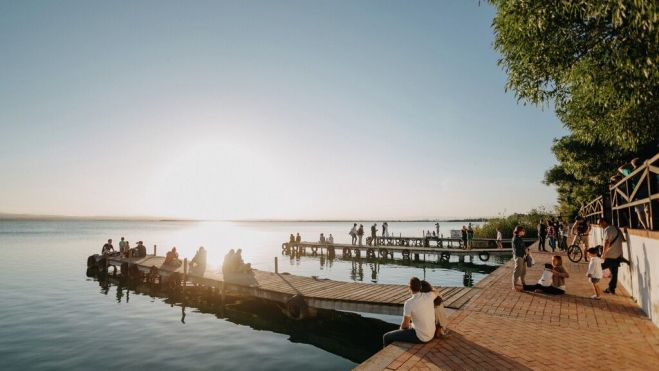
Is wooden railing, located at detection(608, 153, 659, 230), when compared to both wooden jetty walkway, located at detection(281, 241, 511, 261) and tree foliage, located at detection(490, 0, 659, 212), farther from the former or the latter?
wooden jetty walkway, located at detection(281, 241, 511, 261)

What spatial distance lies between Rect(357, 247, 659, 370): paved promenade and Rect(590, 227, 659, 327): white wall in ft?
1.07

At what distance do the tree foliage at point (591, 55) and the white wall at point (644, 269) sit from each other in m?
3.17

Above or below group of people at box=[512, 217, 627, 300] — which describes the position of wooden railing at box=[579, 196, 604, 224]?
above

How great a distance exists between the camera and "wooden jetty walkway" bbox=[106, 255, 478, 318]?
41.9ft

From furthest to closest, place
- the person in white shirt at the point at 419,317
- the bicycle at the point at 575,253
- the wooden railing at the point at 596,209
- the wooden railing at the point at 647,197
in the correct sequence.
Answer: the bicycle at the point at 575,253 < the wooden railing at the point at 596,209 < the wooden railing at the point at 647,197 < the person in white shirt at the point at 419,317

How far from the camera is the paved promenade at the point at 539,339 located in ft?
21.0

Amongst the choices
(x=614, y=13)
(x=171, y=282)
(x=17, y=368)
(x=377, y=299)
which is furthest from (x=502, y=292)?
(x=171, y=282)

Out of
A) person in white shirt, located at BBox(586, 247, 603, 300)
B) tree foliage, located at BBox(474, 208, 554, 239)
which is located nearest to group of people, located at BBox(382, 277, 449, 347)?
person in white shirt, located at BBox(586, 247, 603, 300)

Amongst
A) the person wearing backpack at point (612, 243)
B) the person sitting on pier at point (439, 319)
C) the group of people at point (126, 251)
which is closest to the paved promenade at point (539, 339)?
the person sitting on pier at point (439, 319)

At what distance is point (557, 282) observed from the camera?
12.6 m

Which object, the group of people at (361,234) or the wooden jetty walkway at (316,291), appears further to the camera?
the group of people at (361,234)

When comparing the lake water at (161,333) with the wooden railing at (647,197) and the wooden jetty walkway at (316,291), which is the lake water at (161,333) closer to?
the wooden jetty walkway at (316,291)

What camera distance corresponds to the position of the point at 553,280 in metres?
12.6

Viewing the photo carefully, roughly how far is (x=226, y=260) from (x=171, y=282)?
4866mm
